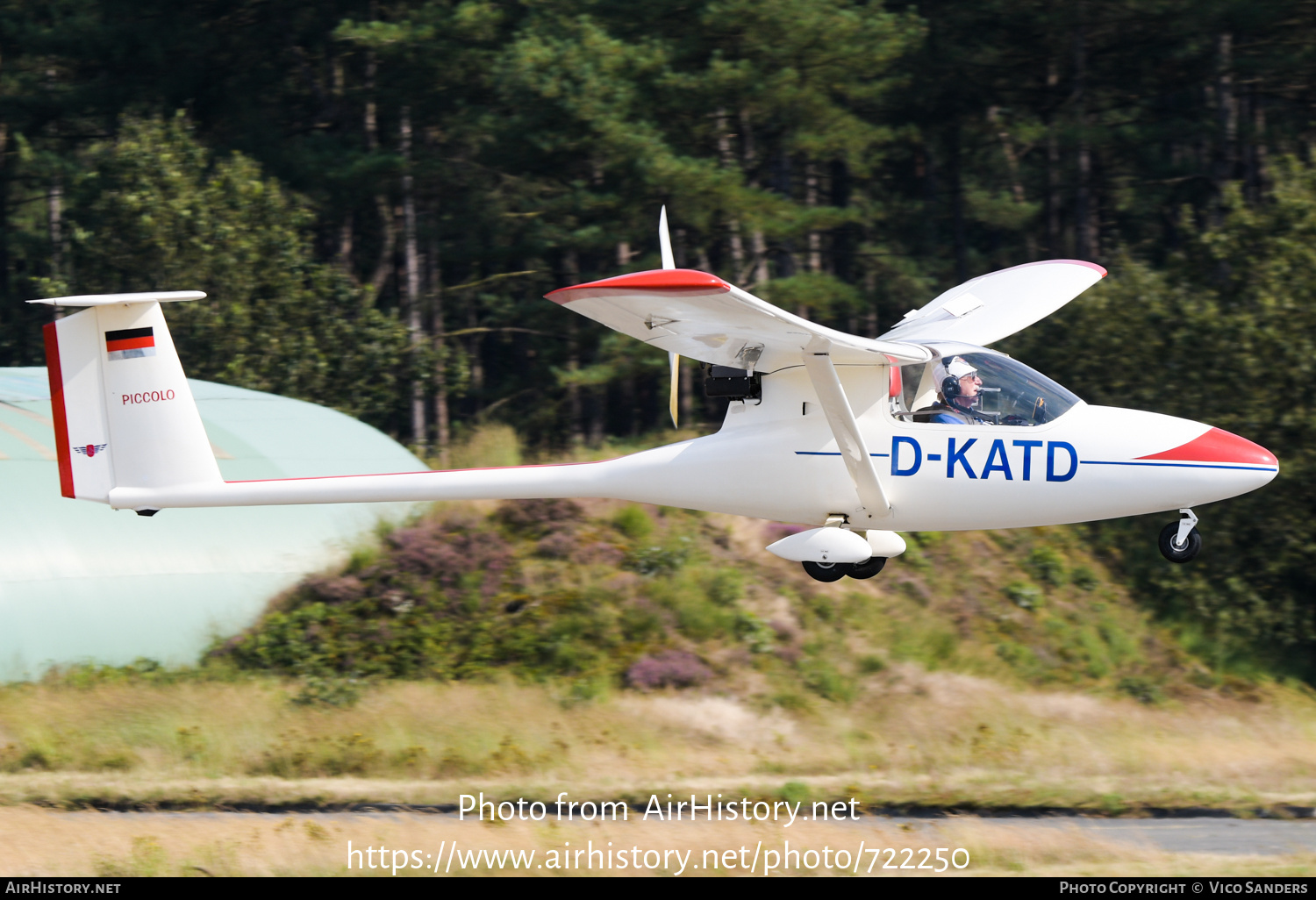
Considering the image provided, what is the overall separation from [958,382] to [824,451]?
46.6 inches

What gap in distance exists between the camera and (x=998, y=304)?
544 inches

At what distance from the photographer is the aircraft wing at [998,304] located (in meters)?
13.2

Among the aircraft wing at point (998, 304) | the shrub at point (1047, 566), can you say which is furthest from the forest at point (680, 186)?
the aircraft wing at point (998, 304)

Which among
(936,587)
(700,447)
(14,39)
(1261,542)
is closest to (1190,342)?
(1261,542)

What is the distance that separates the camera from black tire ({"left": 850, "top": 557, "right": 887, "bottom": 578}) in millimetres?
11727

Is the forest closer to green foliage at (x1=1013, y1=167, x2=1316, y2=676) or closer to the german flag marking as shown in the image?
green foliage at (x1=1013, y1=167, x2=1316, y2=676)

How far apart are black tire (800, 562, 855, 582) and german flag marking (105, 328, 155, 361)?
5.93 m

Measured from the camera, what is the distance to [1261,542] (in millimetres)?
24688

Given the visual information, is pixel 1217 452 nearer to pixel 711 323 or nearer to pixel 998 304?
pixel 998 304

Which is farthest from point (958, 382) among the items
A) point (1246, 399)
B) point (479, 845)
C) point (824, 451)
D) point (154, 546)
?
point (1246, 399)

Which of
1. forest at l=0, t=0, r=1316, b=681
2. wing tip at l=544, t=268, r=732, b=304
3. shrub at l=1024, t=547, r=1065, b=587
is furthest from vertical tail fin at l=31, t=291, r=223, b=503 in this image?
shrub at l=1024, t=547, r=1065, b=587

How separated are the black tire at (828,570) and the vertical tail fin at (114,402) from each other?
204 inches

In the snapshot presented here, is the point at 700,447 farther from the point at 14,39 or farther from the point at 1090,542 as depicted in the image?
the point at 14,39

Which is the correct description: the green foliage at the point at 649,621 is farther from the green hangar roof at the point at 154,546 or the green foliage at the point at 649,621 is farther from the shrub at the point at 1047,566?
the green hangar roof at the point at 154,546
